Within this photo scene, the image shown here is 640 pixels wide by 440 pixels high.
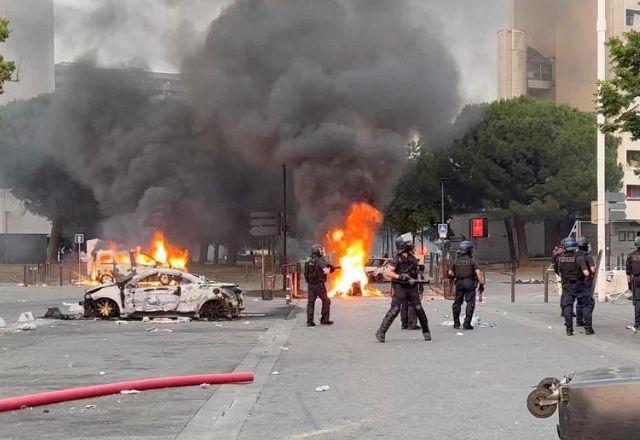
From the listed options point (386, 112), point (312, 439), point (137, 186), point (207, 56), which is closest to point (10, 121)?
point (137, 186)

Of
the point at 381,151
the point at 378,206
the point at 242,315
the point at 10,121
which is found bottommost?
the point at 242,315

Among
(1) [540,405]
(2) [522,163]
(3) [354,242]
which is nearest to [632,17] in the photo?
(2) [522,163]

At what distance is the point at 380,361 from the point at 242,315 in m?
8.14

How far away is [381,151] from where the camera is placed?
3108 centimetres

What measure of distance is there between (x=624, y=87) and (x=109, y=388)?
30.9ft

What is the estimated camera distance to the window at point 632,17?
57778mm

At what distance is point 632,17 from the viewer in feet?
192

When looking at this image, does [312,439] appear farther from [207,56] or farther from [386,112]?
[207,56]

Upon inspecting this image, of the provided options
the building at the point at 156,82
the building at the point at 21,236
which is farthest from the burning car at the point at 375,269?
the building at the point at 21,236

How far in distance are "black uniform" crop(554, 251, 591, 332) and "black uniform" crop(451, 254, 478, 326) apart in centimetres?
143

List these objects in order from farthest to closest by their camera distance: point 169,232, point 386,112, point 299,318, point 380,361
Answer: point 169,232
point 386,112
point 299,318
point 380,361

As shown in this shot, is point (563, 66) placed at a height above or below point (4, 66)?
above

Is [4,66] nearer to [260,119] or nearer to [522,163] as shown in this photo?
[260,119]

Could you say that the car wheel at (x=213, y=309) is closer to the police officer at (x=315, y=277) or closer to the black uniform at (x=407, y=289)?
the police officer at (x=315, y=277)
